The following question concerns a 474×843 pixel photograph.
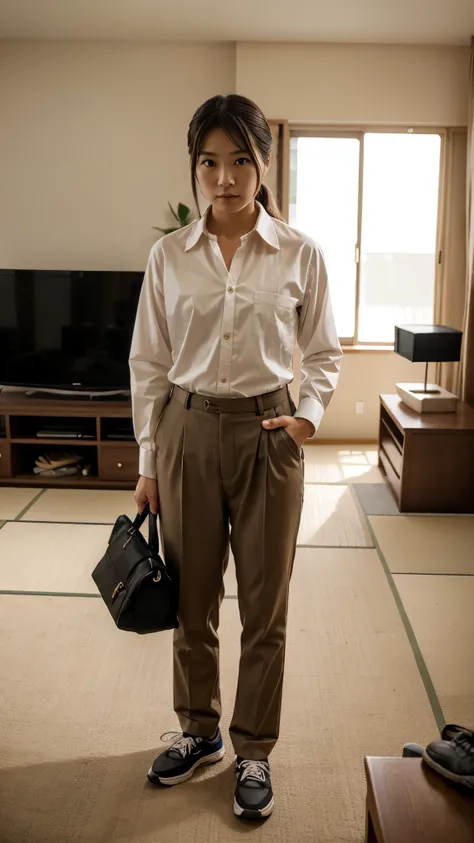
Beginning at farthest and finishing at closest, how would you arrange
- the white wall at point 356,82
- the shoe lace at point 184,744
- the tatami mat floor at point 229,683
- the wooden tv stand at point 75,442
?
1. the white wall at point 356,82
2. the wooden tv stand at point 75,442
3. the shoe lace at point 184,744
4. the tatami mat floor at point 229,683

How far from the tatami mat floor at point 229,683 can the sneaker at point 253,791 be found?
29 mm

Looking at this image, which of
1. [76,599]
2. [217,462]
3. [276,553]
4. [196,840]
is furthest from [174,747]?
[76,599]

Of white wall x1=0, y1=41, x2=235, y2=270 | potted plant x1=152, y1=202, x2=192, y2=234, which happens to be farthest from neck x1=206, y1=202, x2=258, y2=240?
white wall x1=0, y1=41, x2=235, y2=270

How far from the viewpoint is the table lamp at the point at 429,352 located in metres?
3.74

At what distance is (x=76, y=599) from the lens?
266 cm

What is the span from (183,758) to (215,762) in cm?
10

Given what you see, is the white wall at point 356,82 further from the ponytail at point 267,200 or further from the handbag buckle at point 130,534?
the handbag buckle at point 130,534

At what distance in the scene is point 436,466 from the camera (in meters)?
3.59

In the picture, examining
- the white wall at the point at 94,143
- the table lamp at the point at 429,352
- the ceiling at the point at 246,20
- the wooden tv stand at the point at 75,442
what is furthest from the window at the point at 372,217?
the wooden tv stand at the point at 75,442

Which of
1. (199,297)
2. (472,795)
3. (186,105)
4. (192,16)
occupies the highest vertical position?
(192,16)

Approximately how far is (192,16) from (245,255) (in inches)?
119

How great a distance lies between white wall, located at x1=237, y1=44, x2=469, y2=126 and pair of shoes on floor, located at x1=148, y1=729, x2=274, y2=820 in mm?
3676

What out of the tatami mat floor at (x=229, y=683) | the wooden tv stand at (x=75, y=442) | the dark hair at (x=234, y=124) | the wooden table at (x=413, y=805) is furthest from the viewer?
the wooden tv stand at (x=75, y=442)

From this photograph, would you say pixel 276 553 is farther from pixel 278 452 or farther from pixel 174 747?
pixel 174 747
